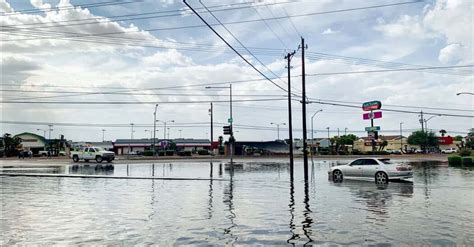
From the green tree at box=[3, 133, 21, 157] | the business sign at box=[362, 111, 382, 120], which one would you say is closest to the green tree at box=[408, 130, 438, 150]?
the business sign at box=[362, 111, 382, 120]

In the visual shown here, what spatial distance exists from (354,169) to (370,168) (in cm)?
115

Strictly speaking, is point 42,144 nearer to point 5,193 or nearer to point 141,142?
point 141,142

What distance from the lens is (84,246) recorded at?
806cm

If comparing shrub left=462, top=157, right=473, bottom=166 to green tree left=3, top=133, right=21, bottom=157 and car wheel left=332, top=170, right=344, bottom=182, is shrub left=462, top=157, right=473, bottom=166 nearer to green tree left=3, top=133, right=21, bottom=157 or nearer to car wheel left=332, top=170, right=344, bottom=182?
car wheel left=332, top=170, right=344, bottom=182

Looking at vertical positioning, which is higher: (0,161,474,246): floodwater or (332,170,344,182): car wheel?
(332,170,344,182): car wheel

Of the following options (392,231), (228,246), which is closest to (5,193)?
(228,246)

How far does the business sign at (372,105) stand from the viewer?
55.9 metres

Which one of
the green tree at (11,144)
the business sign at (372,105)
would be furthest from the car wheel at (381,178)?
the green tree at (11,144)

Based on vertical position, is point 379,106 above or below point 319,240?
above

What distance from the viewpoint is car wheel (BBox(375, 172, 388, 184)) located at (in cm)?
2251

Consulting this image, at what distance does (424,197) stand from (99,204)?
1162 centimetres

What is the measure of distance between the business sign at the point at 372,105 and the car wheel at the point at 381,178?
3496 centimetres

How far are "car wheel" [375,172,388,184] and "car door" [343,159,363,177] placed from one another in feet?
4.12

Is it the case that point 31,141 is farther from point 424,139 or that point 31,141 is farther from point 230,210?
point 230,210
